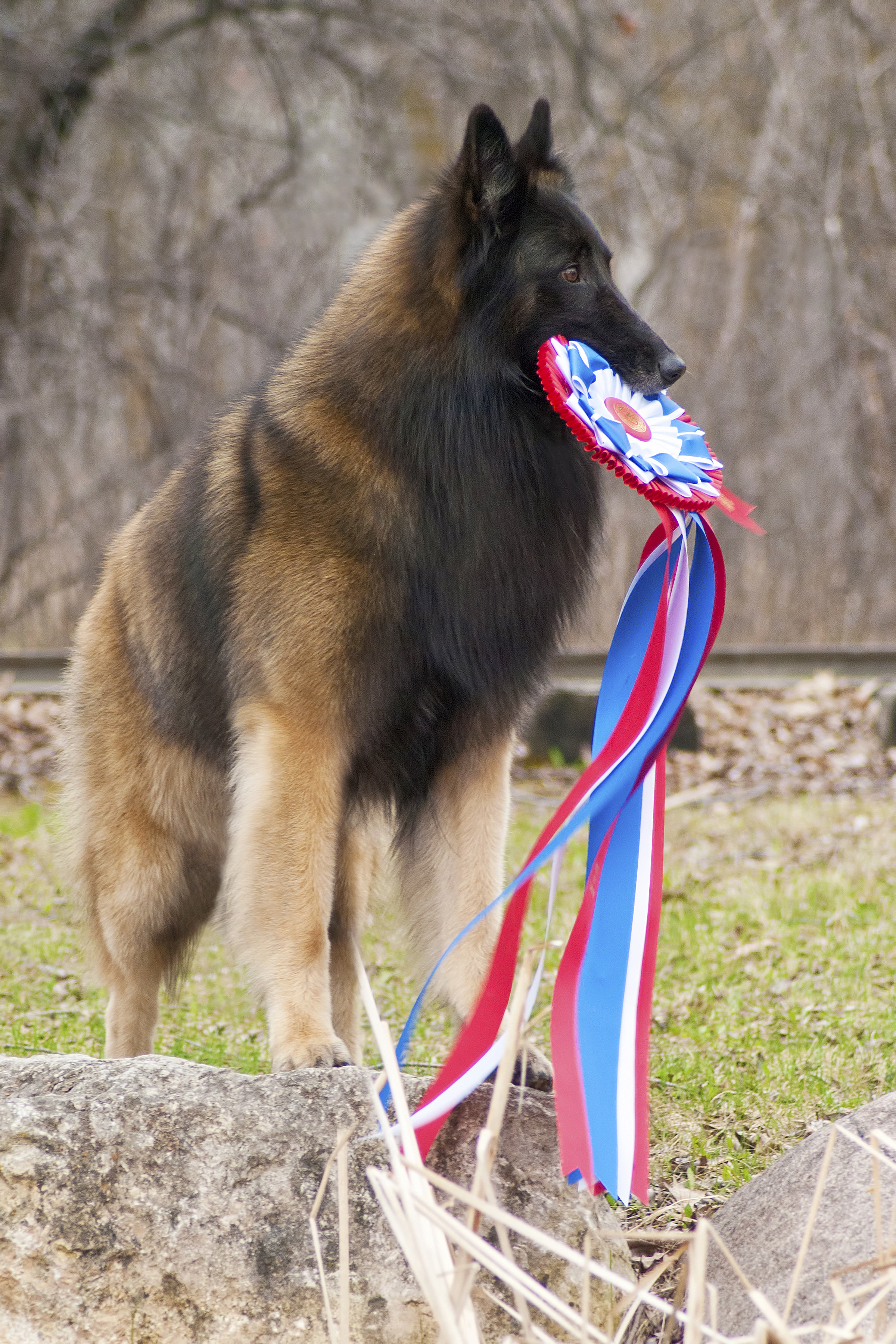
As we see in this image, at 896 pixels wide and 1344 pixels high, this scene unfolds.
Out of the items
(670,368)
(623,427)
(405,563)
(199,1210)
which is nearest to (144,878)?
(405,563)

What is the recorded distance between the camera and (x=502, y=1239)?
5.16ft

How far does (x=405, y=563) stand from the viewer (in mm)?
2768

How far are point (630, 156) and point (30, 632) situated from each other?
21.8 ft

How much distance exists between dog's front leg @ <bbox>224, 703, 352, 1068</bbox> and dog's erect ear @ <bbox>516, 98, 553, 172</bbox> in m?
1.32

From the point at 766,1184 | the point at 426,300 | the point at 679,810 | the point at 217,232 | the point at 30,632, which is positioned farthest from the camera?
the point at 217,232

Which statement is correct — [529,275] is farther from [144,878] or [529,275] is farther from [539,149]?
[144,878]

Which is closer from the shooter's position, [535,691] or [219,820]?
[535,691]

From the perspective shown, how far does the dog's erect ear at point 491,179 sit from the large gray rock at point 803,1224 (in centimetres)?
188

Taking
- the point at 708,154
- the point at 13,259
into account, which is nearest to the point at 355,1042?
the point at 13,259

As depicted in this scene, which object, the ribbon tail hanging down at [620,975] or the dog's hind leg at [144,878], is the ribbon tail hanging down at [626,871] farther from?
the dog's hind leg at [144,878]

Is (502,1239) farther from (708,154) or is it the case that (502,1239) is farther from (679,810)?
(708,154)

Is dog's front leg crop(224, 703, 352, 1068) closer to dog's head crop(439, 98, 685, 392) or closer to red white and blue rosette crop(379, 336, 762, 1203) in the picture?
red white and blue rosette crop(379, 336, 762, 1203)

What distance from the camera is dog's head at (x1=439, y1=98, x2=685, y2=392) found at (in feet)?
8.80

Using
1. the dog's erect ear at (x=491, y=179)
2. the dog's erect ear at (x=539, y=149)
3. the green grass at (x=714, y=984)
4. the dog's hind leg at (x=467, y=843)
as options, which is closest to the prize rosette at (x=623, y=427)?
the dog's erect ear at (x=491, y=179)
